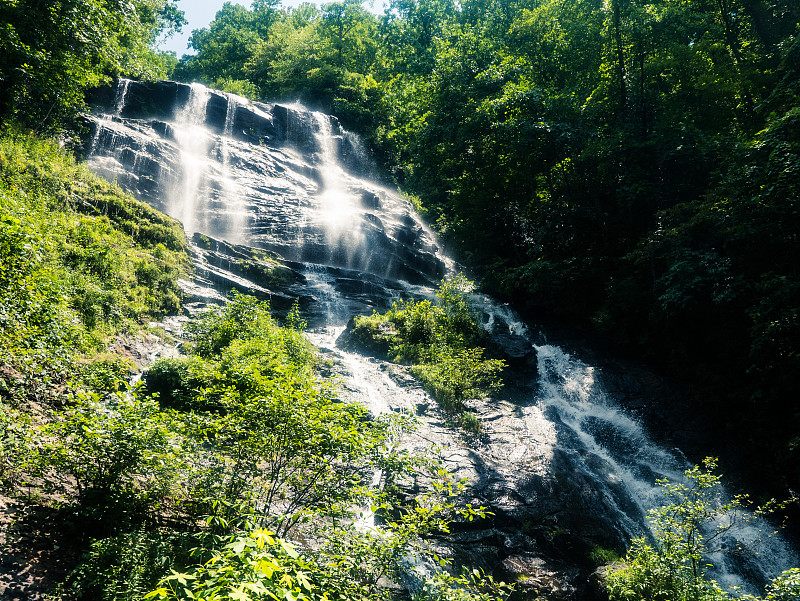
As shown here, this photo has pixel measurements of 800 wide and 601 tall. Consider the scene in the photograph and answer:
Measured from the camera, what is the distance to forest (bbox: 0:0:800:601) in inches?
161

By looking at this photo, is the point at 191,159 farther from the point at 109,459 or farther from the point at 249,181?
the point at 109,459

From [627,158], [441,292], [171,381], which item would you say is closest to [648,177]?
[627,158]

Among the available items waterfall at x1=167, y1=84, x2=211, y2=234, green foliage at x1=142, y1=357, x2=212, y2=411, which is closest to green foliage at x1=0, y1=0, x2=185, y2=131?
waterfall at x1=167, y1=84, x2=211, y2=234

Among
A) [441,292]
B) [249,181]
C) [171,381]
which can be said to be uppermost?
[249,181]

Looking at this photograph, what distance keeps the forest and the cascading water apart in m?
1.05

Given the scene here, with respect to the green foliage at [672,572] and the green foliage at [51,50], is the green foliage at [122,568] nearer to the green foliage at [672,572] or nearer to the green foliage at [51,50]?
the green foliage at [672,572]

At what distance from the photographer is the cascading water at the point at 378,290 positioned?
8.29 metres

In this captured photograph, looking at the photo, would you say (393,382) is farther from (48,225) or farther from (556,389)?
(48,225)

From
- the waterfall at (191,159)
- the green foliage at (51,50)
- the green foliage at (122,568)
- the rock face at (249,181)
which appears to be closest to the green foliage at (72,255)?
the green foliage at (51,50)

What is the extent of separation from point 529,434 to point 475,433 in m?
1.58

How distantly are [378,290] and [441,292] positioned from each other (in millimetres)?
3679

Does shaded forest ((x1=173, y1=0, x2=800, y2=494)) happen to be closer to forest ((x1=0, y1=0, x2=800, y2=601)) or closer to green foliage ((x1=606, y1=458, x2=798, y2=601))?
forest ((x1=0, y1=0, x2=800, y2=601))

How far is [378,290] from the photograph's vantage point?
60.0 ft

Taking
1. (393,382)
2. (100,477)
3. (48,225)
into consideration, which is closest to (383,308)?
(393,382)
